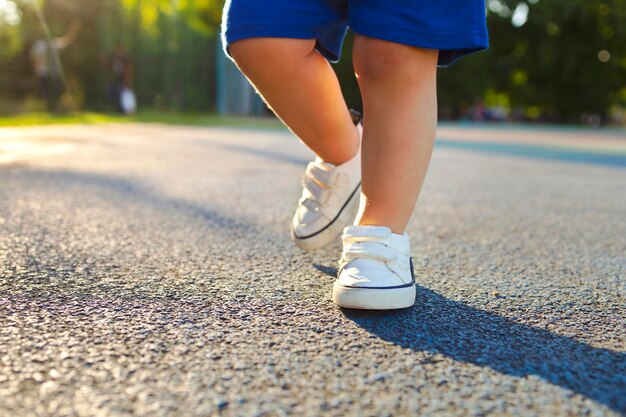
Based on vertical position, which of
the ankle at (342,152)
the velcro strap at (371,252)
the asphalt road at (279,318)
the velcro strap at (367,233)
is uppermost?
the ankle at (342,152)

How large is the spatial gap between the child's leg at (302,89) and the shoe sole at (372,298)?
48cm

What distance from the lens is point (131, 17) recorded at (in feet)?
55.0

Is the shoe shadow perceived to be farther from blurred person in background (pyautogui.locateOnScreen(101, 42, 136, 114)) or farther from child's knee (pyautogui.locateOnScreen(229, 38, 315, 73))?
blurred person in background (pyautogui.locateOnScreen(101, 42, 136, 114))

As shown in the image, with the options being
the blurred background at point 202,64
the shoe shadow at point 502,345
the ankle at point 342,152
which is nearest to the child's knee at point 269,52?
the ankle at point 342,152

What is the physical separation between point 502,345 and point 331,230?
650 millimetres

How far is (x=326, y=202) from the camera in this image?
1752 mm

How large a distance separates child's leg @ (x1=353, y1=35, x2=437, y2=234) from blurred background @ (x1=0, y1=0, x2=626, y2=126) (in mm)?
11998

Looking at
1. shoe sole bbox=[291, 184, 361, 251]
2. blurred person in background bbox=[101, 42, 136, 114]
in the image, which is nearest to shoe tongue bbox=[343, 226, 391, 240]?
shoe sole bbox=[291, 184, 361, 251]

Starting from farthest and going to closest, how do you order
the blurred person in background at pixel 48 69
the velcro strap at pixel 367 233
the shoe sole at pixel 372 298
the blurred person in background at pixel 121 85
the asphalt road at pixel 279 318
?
the blurred person in background at pixel 121 85, the blurred person in background at pixel 48 69, the velcro strap at pixel 367 233, the shoe sole at pixel 372 298, the asphalt road at pixel 279 318

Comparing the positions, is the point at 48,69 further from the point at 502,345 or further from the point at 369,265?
the point at 502,345

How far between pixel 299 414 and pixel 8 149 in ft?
15.9

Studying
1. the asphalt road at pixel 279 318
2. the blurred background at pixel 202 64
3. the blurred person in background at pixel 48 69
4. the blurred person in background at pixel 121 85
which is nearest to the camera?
the asphalt road at pixel 279 318

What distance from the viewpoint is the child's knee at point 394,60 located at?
1398mm

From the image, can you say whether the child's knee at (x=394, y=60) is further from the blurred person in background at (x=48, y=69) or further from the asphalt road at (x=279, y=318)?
the blurred person in background at (x=48, y=69)
